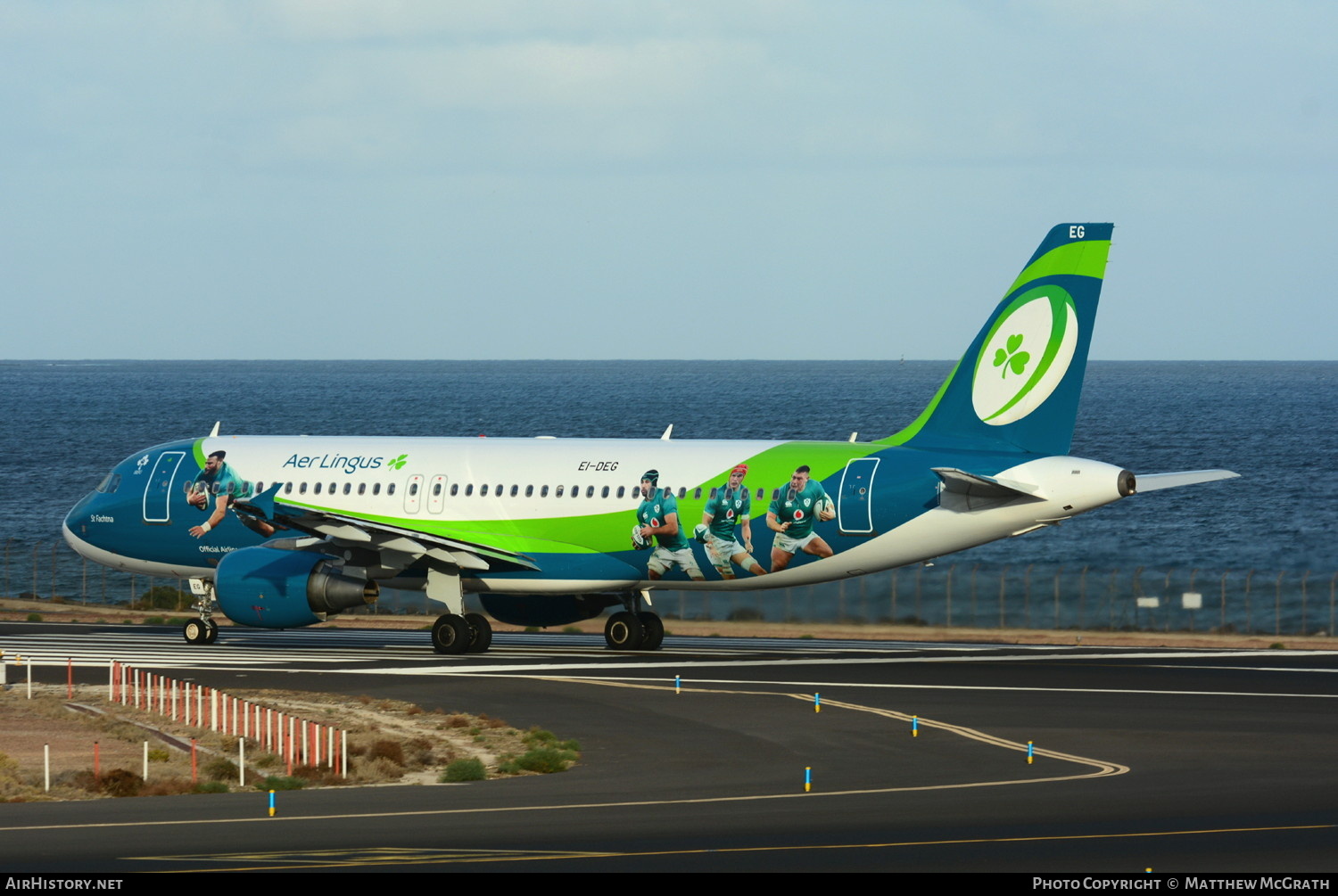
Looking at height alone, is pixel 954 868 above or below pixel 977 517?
below

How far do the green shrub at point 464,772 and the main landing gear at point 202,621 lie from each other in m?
A: 21.0

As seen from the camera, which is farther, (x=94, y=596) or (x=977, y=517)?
(x=94, y=596)

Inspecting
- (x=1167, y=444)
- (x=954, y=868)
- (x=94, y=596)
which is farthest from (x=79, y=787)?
(x=1167, y=444)

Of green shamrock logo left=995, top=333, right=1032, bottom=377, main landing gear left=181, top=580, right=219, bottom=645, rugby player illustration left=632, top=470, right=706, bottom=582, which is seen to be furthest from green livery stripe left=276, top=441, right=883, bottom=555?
main landing gear left=181, top=580, right=219, bottom=645

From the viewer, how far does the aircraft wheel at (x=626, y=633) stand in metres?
42.2

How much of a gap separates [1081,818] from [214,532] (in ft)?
92.5

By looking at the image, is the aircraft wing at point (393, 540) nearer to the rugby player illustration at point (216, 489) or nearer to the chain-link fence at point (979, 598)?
the rugby player illustration at point (216, 489)

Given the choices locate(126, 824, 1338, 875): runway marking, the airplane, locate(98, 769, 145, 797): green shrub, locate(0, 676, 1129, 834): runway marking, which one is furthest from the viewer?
the airplane

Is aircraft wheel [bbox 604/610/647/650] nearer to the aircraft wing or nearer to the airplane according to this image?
the airplane

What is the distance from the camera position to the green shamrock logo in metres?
38.6

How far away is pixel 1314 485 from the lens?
414 feet

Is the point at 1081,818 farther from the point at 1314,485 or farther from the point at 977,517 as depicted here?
the point at 1314,485

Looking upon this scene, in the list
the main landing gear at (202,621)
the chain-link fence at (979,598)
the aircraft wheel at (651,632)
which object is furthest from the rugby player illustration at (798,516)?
the main landing gear at (202,621)

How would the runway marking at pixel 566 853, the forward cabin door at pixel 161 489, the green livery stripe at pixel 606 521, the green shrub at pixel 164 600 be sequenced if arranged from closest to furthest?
1. the runway marking at pixel 566 853
2. the green livery stripe at pixel 606 521
3. the forward cabin door at pixel 161 489
4. the green shrub at pixel 164 600
